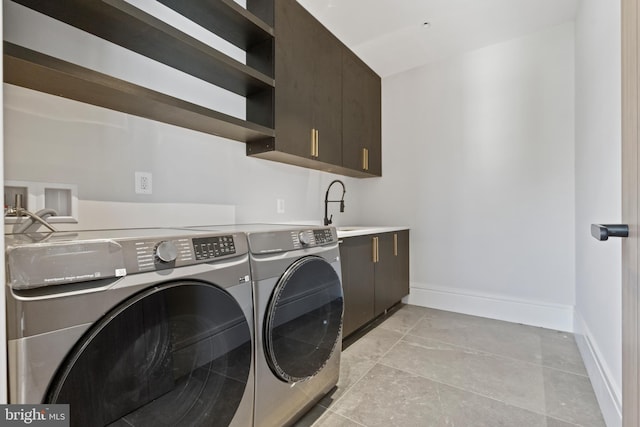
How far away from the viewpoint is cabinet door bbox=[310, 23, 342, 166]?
225 cm

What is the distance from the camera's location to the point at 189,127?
1670mm

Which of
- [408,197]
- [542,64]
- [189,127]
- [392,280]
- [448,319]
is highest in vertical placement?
[542,64]

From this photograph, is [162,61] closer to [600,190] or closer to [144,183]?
[144,183]

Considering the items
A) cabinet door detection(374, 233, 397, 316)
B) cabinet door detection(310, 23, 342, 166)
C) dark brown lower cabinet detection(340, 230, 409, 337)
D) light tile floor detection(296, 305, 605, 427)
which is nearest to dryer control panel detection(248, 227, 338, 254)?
dark brown lower cabinet detection(340, 230, 409, 337)

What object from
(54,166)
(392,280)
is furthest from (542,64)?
(54,166)

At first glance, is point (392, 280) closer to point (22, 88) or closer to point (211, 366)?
point (211, 366)

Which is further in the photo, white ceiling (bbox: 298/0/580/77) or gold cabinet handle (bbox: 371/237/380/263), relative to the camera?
gold cabinet handle (bbox: 371/237/380/263)

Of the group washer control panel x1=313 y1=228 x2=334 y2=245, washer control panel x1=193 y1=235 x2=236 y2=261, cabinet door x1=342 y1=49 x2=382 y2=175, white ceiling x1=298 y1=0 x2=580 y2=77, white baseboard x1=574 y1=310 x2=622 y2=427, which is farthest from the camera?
cabinet door x1=342 y1=49 x2=382 y2=175

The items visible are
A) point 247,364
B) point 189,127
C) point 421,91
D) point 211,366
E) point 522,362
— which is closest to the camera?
point 211,366

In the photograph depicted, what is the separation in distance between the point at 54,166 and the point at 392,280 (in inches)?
99.2

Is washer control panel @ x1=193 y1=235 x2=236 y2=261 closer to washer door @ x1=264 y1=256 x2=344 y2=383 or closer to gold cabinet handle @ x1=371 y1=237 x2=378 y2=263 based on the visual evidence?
washer door @ x1=264 y1=256 x2=344 y2=383

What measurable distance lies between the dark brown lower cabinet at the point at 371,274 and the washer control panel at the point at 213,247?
112cm

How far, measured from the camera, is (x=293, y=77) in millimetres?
2010

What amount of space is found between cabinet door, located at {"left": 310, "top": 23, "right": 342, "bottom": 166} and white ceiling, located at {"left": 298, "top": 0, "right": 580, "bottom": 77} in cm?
17
